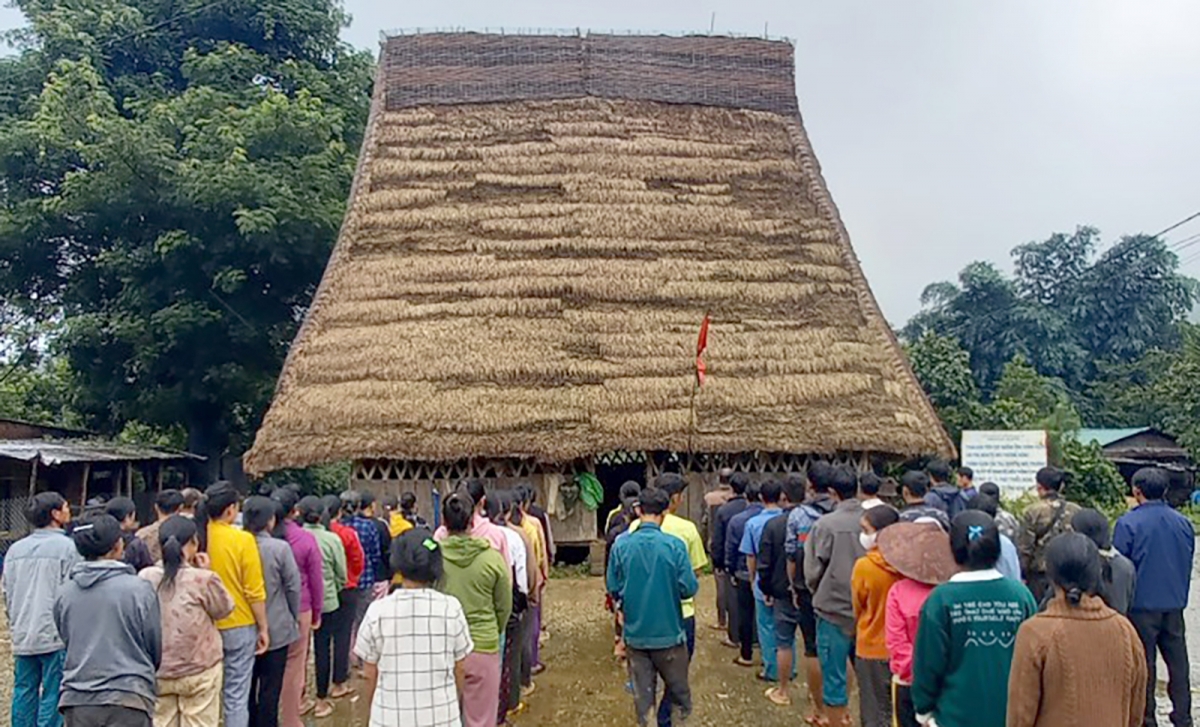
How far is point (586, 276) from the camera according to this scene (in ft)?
44.4

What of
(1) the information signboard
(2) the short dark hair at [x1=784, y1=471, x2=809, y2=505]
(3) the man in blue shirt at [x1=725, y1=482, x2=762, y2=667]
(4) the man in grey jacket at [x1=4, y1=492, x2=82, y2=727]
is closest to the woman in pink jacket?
(2) the short dark hair at [x1=784, y1=471, x2=809, y2=505]

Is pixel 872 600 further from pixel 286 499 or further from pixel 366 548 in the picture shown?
pixel 366 548

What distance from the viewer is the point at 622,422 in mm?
11906

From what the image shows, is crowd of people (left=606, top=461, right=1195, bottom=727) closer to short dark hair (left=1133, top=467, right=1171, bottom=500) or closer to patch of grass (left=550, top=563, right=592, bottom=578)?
short dark hair (left=1133, top=467, right=1171, bottom=500)

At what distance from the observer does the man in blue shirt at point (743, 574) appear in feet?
23.2

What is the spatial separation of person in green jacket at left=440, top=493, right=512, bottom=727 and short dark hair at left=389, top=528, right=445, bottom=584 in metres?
0.67

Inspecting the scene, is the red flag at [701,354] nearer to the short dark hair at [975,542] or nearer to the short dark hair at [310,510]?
the short dark hair at [310,510]

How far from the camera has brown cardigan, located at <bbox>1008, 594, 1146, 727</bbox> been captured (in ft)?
9.96

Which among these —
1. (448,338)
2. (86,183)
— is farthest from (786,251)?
(86,183)

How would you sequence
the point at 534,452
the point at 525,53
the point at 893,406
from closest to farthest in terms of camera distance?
1. the point at 534,452
2. the point at 893,406
3. the point at 525,53

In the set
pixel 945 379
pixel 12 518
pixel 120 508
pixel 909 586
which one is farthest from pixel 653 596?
pixel 945 379

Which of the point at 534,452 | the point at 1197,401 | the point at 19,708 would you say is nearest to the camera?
the point at 19,708

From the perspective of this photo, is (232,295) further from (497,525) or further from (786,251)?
(497,525)

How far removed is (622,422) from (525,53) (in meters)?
7.96
